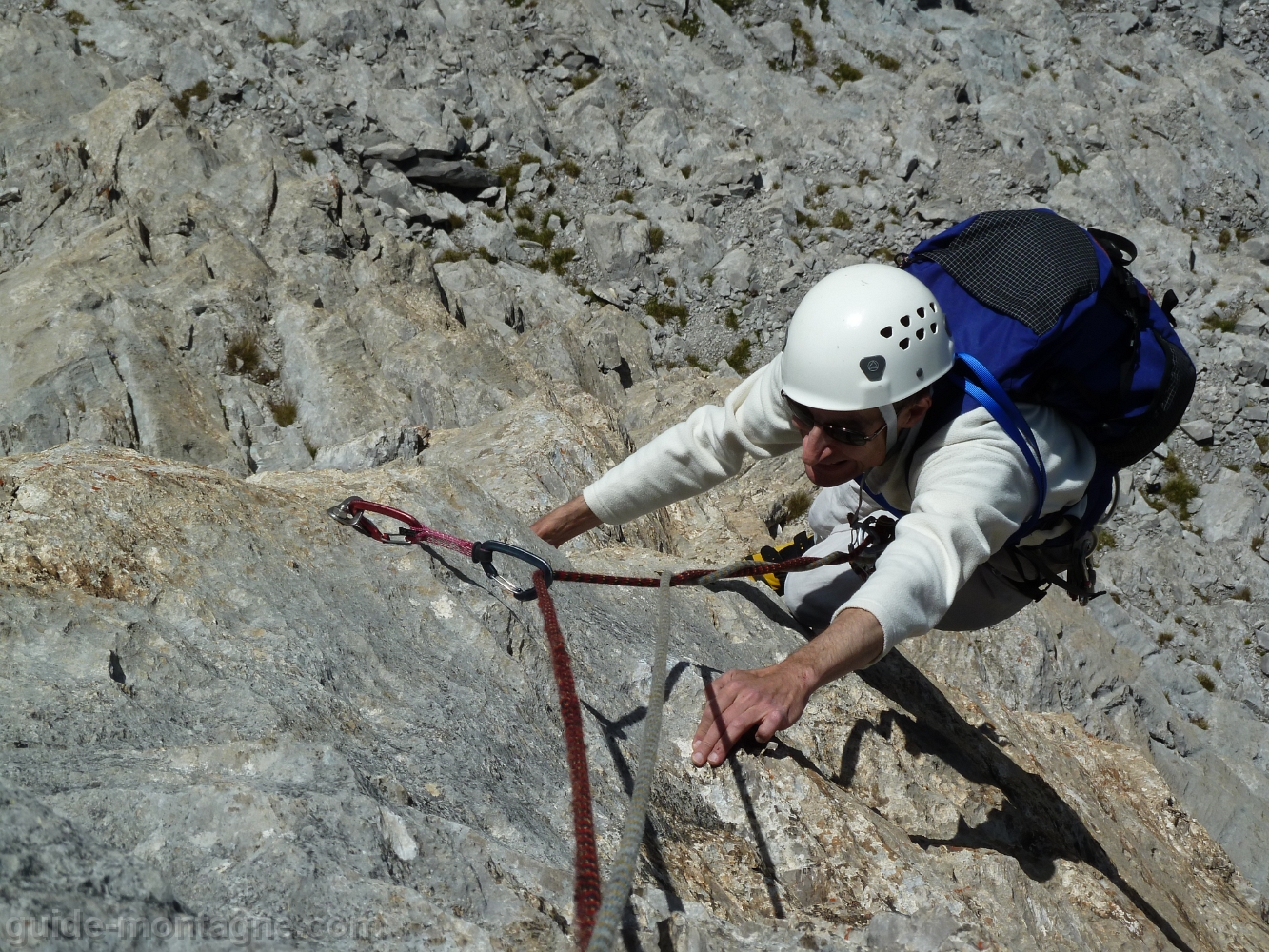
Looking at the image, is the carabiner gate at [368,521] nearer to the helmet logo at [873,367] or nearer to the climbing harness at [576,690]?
the climbing harness at [576,690]

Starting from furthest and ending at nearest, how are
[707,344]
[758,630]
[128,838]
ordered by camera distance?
[707,344] → [758,630] → [128,838]

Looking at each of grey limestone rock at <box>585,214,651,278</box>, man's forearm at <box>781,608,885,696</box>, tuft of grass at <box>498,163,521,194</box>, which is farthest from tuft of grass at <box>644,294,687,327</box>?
man's forearm at <box>781,608,885,696</box>

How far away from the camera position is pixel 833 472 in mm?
4543

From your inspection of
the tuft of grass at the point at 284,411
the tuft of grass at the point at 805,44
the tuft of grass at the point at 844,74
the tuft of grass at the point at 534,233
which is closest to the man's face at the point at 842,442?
the tuft of grass at the point at 284,411

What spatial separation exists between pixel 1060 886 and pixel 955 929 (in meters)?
1.77

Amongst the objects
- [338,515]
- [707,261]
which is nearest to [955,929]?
[338,515]

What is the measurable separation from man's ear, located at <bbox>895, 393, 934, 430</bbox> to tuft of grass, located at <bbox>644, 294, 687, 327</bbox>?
693 inches

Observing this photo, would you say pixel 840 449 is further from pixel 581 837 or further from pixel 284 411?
pixel 284 411

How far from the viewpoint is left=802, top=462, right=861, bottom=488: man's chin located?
4.52 m

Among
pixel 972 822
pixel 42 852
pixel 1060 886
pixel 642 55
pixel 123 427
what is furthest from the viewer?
pixel 642 55

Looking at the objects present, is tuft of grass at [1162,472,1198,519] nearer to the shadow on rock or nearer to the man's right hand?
the shadow on rock

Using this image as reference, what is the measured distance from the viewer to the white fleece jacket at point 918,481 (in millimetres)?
3855

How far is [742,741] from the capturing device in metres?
3.84

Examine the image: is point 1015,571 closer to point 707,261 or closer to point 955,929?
point 955,929
